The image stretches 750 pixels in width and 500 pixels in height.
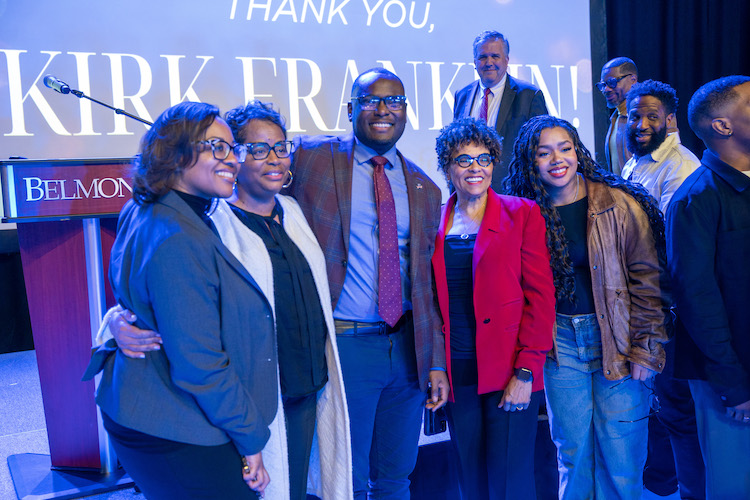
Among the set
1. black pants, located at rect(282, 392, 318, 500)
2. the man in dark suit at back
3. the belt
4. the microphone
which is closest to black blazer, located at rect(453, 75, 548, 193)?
the man in dark suit at back

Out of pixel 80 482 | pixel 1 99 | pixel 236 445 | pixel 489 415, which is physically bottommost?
pixel 80 482

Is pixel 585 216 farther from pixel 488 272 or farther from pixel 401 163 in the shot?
pixel 401 163

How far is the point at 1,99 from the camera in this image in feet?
13.7

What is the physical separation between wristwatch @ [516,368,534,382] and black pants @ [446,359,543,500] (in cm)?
9

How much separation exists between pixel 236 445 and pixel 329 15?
4.07 m

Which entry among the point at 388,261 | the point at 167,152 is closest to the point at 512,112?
the point at 388,261

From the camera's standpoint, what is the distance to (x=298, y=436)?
182 cm

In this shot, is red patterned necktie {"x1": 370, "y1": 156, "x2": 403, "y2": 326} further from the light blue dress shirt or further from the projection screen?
the projection screen

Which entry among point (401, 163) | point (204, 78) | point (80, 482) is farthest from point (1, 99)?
point (401, 163)

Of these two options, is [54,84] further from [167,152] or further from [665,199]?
[665,199]

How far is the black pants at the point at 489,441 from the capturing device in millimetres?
2035

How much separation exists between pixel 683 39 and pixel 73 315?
21.1ft

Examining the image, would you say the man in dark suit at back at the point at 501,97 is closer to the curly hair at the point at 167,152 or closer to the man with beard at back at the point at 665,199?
the man with beard at back at the point at 665,199

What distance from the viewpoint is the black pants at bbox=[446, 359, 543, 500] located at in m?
2.04
